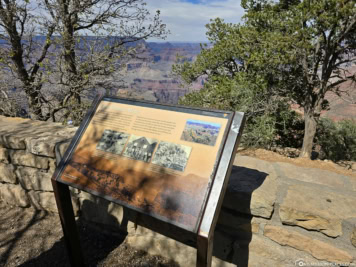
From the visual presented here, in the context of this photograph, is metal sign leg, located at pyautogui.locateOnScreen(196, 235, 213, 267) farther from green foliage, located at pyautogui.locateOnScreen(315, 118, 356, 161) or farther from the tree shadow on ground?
green foliage, located at pyautogui.locateOnScreen(315, 118, 356, 161)

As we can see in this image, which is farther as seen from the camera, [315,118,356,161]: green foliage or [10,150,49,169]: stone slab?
[315,118,356,161]: green foliage

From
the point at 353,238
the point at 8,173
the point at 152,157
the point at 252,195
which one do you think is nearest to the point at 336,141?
the point at 353,238

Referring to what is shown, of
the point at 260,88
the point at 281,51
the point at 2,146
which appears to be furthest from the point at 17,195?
the point at 260,88

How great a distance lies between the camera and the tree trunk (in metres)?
6.18

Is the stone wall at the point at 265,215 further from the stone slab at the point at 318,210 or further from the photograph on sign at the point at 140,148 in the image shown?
the photograph on sign at the point at 140,148

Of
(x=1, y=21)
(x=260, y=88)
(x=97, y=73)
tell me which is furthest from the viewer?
(x=260, y=88)

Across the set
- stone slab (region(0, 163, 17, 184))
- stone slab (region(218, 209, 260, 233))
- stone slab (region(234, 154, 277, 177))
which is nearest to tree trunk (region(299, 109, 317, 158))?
stone slab (region(234, 154, 277, 177))

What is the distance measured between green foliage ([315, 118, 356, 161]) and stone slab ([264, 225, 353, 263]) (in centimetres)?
725

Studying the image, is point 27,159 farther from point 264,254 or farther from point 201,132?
point 264,254

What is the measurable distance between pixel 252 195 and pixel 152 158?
0.70m

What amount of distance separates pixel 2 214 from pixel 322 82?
6.65 m

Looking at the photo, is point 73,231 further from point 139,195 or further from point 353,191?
point 353,191

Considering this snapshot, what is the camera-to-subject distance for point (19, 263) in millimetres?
2139

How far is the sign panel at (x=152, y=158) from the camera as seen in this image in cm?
128
